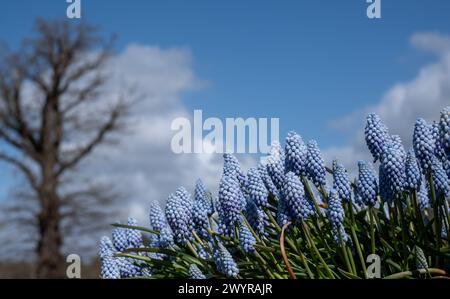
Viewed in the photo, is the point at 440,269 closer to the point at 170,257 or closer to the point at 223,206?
the point at 223,206

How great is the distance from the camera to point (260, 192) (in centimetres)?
156

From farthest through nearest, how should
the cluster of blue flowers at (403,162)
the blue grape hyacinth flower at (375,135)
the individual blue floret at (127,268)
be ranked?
the individual blue floret at (127,268) < the blue grape hyacinth flower at (375,135) < the cluster of blue flowers at (403,162)

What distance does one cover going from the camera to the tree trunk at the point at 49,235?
13898mm

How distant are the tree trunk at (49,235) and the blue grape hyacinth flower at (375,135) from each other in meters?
13.1

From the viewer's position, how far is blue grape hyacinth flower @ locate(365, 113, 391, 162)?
5.19ft

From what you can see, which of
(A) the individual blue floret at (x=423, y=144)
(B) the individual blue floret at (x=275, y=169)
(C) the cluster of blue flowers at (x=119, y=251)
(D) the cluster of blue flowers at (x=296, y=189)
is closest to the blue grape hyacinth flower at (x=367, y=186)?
(D) the cluster of blue flowers at (x=296, y=189)

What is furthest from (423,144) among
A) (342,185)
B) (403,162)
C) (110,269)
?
(110,269)

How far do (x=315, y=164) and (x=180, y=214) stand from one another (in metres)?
0.37

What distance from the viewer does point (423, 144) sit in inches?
59.3

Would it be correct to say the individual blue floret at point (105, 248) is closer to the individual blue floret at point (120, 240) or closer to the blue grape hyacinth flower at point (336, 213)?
the individual blue floret at point (120, 240)

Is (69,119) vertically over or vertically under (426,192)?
over

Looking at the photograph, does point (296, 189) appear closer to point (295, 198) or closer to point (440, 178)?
point (295, 198)

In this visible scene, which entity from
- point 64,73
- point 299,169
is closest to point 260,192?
point 299,169
